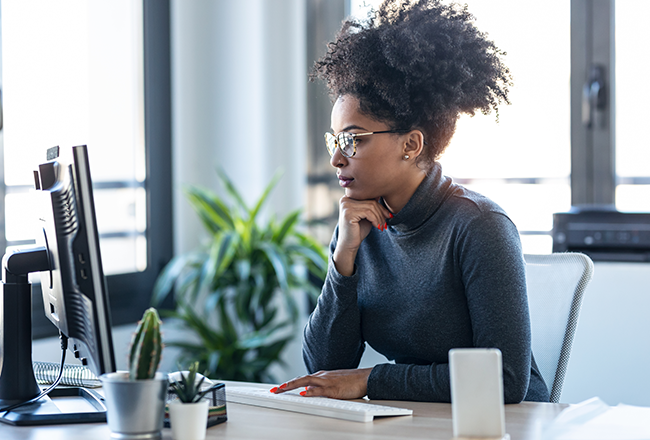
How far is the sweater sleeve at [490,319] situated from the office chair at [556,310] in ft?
0.68

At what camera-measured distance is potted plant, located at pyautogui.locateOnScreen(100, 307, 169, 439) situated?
3.14 feet

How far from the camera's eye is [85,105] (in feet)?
9.74

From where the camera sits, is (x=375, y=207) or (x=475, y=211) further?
(x=375, y=207)

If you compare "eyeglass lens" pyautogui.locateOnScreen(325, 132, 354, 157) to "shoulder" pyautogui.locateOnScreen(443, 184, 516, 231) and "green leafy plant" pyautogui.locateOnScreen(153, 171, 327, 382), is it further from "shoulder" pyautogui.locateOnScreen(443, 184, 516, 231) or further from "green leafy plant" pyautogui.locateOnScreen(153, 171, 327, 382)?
"green leafy plant" pyautogui.locateOnScreen(153, 171, 327, 382)

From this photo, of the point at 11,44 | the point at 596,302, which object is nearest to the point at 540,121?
the point at 596,302

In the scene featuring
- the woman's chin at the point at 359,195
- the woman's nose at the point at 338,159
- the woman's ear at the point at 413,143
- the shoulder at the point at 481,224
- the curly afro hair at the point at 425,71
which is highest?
the curly afro hair at the point at 425,71

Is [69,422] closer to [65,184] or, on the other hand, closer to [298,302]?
[65,184]

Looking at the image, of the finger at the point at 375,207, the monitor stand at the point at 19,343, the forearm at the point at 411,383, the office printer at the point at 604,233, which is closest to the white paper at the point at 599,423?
the forearm at the point at 411,383

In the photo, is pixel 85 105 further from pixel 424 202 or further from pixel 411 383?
pixel 411 383

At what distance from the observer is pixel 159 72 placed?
332cm

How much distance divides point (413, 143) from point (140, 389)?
0.86 metres

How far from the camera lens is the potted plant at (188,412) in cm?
100

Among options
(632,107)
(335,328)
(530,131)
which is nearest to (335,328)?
(335,328)

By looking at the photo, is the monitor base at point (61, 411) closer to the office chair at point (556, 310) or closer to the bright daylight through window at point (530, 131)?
the office chair at point (556, 310)
